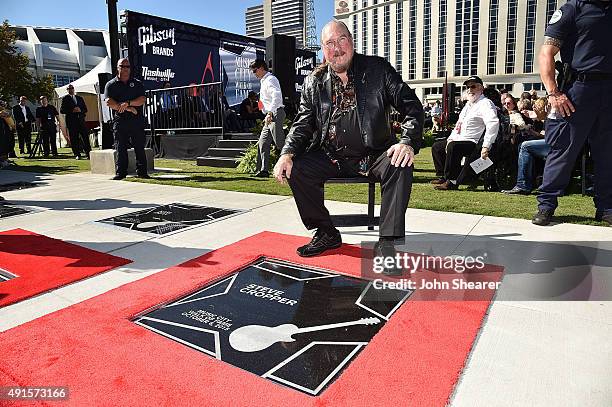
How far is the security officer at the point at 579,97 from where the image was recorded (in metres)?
3.52

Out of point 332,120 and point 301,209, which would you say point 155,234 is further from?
point 332,120

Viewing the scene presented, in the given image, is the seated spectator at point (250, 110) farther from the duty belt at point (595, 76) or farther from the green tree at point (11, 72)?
the green tree at point (11, 72)

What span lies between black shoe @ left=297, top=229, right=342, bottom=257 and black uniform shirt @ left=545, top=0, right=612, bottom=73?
2.71m

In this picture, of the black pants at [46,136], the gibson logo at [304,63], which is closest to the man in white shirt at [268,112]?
the black pants at [46,136]

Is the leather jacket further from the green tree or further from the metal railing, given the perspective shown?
the green tree

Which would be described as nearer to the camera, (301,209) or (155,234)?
Result: (301,209)

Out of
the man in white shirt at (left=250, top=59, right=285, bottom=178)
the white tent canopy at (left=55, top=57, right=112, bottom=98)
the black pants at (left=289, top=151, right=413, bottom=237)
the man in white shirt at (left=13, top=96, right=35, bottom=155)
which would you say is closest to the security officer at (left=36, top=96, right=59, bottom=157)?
the man in white shirt at (left=13, top=96, right=35, bottom=155)

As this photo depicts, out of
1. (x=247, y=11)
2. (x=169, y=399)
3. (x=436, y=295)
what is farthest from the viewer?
(x=247, y=11)

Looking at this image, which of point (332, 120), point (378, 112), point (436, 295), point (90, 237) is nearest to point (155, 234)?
point (90, 237)

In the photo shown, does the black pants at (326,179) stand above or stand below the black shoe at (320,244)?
above

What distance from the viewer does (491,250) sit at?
10.2ft

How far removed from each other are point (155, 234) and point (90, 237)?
0.59 metres

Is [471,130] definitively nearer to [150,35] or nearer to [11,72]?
[150,35]

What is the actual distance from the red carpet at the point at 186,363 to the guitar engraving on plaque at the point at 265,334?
0.14 meters
